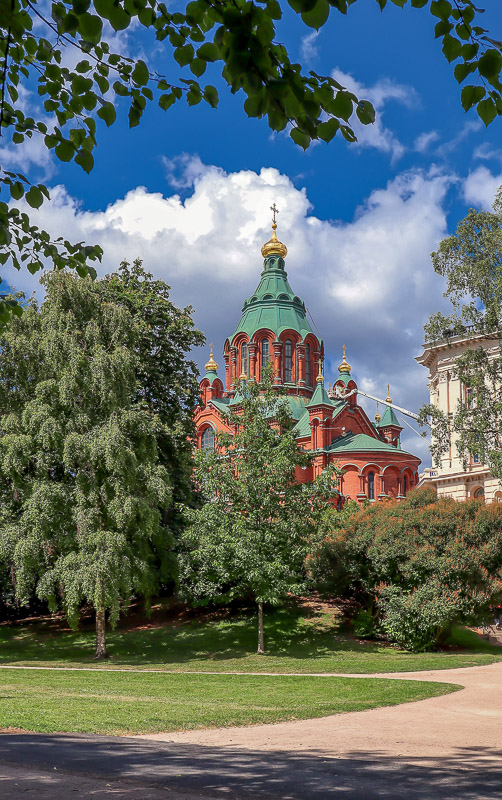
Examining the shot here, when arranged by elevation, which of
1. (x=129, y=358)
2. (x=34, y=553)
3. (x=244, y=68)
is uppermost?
(x=129, y=358)

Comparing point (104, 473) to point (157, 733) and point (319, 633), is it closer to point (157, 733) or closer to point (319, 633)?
point (319, 633)

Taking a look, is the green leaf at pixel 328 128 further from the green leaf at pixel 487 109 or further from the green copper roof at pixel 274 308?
the green copper roof at pixel 274 308

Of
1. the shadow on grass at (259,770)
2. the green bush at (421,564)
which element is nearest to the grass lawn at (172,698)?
the shadow on grass at (259,770)

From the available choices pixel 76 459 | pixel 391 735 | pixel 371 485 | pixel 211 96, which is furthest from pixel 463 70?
pixel 371 485

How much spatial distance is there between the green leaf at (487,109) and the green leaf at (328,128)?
864 mm

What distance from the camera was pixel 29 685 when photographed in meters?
17.5

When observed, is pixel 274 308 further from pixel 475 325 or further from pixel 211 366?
pixel 475 325

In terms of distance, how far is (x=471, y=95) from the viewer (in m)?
4.52

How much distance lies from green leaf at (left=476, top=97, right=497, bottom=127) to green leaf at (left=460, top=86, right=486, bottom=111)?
0.04 meters

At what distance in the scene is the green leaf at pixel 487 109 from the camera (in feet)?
15.0

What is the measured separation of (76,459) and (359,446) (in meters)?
33.8

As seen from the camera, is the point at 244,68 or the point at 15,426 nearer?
the point at 244,68

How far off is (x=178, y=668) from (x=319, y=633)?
355 inches

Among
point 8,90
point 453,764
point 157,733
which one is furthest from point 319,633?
point 8,90
